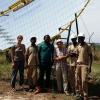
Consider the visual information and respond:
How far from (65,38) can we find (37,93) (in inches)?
195

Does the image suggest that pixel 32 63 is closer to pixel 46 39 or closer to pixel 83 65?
pixel 46 39

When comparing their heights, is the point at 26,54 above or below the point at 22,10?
below

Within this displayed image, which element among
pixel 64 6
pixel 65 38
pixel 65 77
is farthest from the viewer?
pixel 65 38

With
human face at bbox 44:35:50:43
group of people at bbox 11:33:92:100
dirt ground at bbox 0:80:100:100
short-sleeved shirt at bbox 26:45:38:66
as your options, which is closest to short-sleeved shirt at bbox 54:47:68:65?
group of people at bbox 11:33:92:100

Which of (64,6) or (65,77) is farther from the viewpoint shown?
(64,6)

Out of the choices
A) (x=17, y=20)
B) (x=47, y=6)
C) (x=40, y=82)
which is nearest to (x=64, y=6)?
(x=47, y=6)

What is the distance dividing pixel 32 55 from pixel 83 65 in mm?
2353

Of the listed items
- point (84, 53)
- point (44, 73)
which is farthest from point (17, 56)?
point (84, 53)

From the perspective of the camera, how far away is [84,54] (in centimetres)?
1225

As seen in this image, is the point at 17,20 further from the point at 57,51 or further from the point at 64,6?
the point at 57,51

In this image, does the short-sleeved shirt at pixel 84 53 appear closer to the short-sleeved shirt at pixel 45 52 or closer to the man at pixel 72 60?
the man at pixel 72 60

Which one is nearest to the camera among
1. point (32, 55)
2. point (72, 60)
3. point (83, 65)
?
point (83, 65)

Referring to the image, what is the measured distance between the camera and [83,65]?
480 inches

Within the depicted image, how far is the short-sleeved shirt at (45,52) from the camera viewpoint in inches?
531
